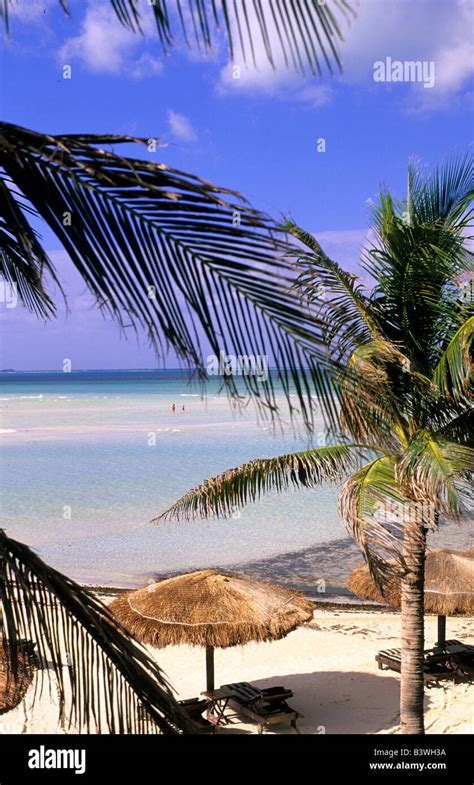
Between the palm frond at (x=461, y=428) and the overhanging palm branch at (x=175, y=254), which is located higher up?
the palm frond at (x=461, y=428)

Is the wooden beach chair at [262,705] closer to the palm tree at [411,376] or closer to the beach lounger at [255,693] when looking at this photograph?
the beach lounger at [255,693]

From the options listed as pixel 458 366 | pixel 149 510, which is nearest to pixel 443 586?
pixel 458 366

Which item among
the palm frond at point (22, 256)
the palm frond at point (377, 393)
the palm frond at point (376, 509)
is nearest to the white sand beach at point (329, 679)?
the palm frond at point (376, 509)

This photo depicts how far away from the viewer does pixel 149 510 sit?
1058 inches

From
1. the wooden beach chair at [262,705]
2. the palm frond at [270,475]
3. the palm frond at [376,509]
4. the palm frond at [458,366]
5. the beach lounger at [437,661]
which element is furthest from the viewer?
the beach lounger at [437,661]

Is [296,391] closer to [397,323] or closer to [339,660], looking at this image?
[397,323]

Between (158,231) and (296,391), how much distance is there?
1.81ft

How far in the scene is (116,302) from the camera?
188 cm

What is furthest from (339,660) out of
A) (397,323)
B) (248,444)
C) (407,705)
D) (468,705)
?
(248,444)

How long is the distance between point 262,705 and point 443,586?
143 inches

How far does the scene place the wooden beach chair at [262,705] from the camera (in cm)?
842

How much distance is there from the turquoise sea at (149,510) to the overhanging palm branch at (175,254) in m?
0.16

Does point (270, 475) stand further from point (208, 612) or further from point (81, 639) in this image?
point (81, 639)
